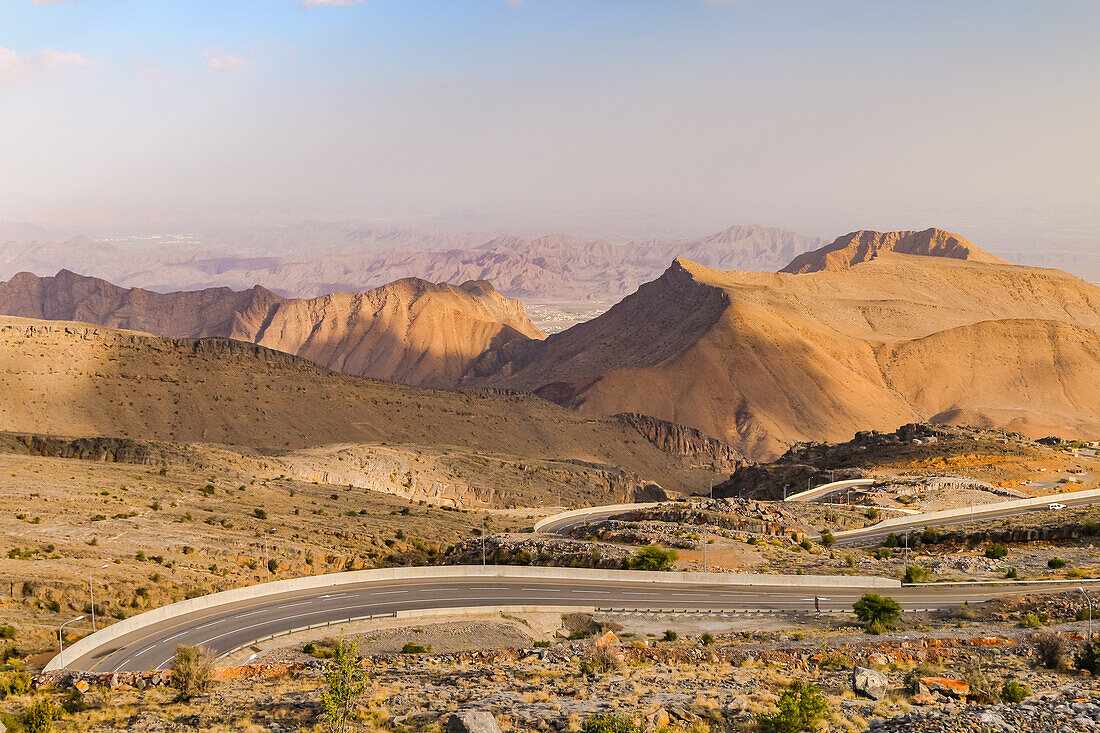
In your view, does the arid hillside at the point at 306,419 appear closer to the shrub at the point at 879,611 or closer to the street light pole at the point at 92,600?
the street light pole at the point at 92,600

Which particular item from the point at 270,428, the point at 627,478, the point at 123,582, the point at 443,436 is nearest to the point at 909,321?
the point at 627,478

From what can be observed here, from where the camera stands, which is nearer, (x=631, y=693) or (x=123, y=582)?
(x=631, y=693)

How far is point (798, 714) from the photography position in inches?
699

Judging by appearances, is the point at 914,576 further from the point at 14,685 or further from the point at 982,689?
the point at 14,685

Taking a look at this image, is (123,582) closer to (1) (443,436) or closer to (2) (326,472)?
(2) (326,472)

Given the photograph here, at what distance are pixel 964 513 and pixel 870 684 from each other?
4312 cm

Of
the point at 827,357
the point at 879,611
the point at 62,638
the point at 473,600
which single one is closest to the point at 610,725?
the point at 879,611

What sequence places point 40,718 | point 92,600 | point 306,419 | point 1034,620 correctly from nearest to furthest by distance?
1. point 40,718
2. point 1034,620
3. point 92,600
4. point 306,419

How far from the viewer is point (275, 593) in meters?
38.1

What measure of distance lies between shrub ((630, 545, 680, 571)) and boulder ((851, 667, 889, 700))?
2096cm

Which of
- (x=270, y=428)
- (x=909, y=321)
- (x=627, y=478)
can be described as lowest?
(x=627, y=478)

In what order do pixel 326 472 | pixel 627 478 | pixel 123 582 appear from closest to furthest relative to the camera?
pixel 123 582
pixel 326 472
pixel 627 478

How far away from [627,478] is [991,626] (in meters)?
62.2

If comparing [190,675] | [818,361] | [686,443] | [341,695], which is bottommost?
[686,443]
